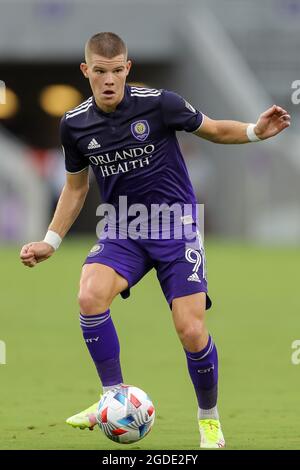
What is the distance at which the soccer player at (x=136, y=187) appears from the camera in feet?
24.1

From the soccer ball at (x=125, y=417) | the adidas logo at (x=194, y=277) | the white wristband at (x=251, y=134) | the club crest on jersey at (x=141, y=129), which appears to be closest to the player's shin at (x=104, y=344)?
the soccer ball at (x=125, y=417)

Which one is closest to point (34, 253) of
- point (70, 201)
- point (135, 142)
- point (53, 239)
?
point (53, 239)

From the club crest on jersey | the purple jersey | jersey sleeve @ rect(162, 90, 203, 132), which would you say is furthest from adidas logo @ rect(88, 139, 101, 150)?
jersey sleeve @ rect(162, 90, 203, 132)

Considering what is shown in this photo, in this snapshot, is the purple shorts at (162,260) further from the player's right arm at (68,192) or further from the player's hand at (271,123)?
the player's hand at (271,123)

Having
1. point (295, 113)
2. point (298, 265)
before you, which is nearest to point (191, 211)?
point (298, 265)

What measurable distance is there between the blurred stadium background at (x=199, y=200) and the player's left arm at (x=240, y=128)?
1797mm

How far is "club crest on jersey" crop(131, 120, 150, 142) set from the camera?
298 inches

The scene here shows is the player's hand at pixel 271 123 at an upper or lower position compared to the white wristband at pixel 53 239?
upper

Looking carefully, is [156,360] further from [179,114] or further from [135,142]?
[179,114]

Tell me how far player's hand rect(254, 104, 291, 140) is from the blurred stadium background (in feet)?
5.93

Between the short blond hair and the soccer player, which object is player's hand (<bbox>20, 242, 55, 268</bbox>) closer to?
the soccer player

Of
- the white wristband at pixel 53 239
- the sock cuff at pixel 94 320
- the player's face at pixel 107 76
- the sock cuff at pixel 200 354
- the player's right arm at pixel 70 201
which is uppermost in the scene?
the player's face at pixel 107 76

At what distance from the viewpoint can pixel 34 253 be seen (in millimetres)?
7570
